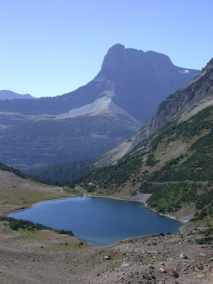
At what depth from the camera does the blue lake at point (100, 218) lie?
420 ft

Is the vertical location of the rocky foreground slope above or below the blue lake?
below

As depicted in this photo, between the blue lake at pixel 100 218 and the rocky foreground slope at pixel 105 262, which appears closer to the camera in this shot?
the rocky foreground slope at pixel 105 262

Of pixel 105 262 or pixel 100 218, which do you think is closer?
pixel 105 262

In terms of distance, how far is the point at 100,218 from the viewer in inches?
6171

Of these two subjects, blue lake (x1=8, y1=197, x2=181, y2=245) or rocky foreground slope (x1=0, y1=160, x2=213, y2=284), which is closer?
rocky foreground slope (x1=0, y1=160, x2=213, y2=284)

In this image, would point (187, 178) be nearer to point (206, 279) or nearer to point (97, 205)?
point (97, 205)

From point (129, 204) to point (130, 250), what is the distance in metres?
113

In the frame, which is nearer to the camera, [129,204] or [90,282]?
[90,282]

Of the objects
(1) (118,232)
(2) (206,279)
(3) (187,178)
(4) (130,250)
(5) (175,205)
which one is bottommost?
(2) (206,279)

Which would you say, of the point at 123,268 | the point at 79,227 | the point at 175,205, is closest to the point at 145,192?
the point at 175,205

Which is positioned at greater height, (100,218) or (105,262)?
(100,218)

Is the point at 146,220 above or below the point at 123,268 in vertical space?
above

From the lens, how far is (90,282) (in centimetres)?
5866

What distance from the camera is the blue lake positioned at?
5044 inches
